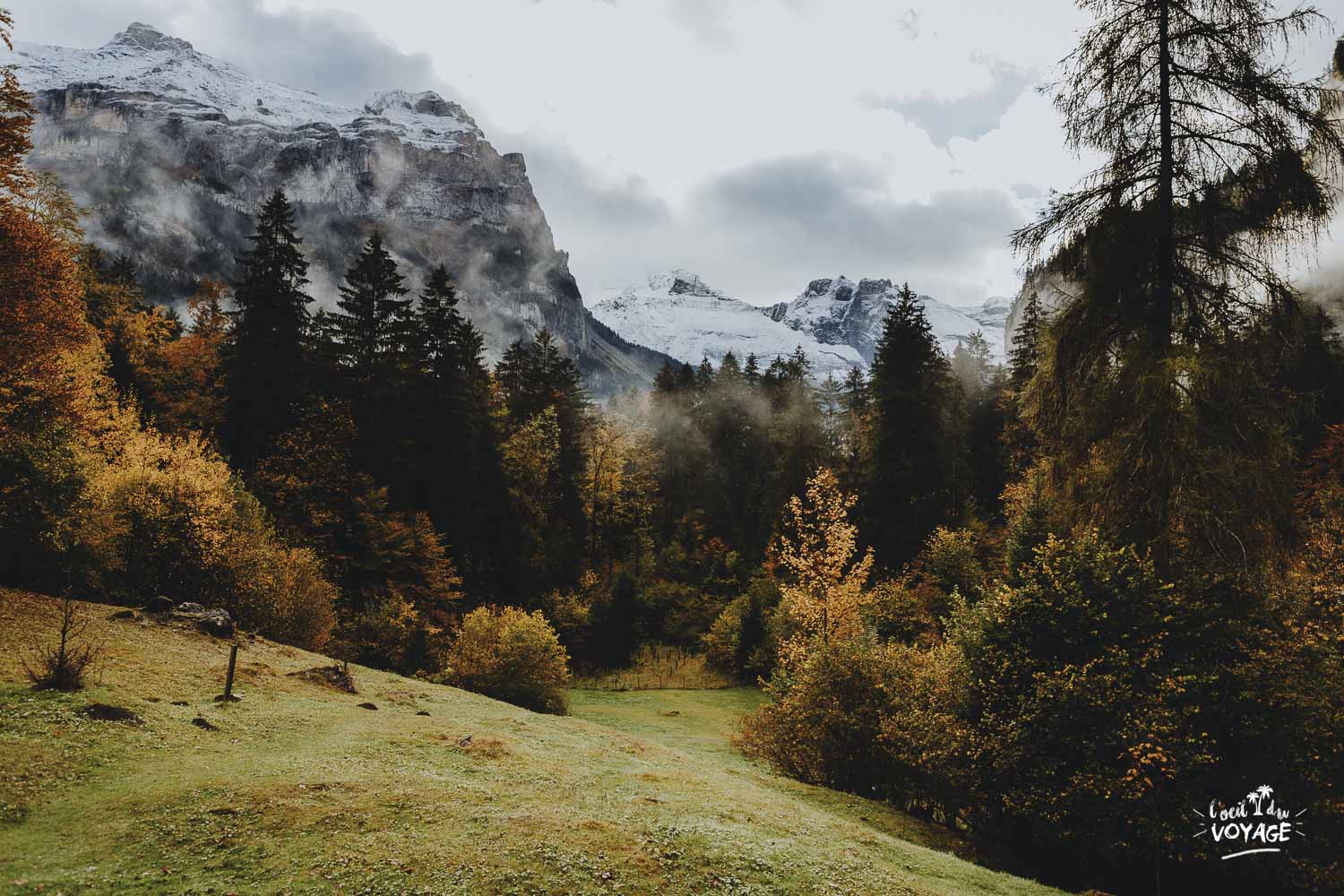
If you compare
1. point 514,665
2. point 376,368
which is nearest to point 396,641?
point 514,665

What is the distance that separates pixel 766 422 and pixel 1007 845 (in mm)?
52729

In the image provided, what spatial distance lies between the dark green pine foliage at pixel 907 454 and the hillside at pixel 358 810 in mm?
26431

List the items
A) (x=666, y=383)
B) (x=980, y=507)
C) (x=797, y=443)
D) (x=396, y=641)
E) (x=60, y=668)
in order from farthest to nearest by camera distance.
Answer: (x=666, y=383)
(x=797, y=443)
(x=980, y=507)
(x=396, y=641)
(x=60, y=668)

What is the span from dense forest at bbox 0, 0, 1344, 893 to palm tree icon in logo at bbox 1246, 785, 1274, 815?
246 mm

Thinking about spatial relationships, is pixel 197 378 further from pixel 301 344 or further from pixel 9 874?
pixel 9 874

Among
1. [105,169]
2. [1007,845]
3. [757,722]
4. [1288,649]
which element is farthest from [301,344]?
[105,169]

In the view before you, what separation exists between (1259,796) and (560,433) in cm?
4945

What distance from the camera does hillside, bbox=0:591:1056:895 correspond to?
325 inches

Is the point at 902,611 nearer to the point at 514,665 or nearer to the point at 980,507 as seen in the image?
the point at 980,507

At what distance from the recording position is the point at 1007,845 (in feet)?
49.2

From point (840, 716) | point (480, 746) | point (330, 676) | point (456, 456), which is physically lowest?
point (330, 676)

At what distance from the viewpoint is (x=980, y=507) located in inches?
1810

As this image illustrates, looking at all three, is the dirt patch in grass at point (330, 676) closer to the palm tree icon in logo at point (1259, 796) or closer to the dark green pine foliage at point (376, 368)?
the dark green pine foliage at point (376, 368)

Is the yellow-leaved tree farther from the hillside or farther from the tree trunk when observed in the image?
the tree trunk
